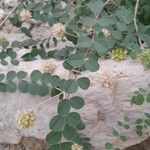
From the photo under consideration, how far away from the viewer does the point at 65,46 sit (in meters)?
1.50

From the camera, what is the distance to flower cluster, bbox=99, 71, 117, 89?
1233 millimetres

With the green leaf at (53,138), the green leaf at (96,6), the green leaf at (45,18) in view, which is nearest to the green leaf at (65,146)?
the green leaf at (53,138)

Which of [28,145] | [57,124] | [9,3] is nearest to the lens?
[57,124]

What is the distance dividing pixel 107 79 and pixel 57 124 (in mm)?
189

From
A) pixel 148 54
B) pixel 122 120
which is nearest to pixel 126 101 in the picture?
pixel 122 120

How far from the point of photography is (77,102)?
1.20 m

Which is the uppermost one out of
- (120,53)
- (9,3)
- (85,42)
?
(85,42)

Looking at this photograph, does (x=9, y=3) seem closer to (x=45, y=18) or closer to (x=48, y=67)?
(x=45, y=18)

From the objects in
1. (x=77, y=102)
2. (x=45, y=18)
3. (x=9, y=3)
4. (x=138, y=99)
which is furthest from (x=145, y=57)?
(x=9, y=3)

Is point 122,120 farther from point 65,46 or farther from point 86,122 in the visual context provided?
point 65,46

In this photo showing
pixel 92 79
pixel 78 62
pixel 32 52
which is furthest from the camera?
pixel 32 52

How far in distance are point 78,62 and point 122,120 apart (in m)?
0.26

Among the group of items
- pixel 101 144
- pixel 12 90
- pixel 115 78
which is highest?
pixel 115 78

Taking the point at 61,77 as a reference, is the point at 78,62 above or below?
above
